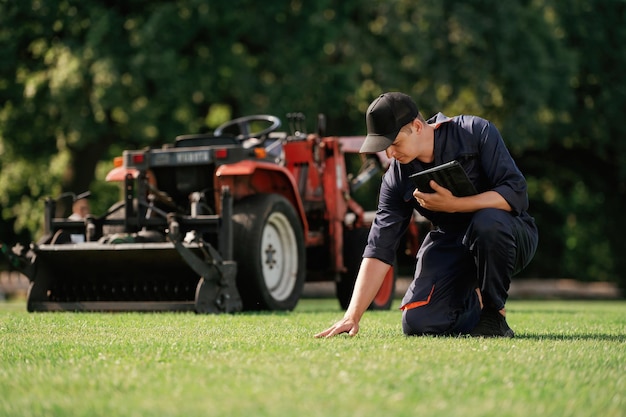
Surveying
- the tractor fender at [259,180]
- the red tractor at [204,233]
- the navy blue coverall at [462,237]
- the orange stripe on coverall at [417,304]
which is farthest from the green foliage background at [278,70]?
the orange stripe on coverall at [417,304]

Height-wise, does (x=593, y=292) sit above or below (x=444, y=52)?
below

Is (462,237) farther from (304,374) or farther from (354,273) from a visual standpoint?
(354,273)

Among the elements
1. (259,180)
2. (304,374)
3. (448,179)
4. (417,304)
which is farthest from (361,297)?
(259,180)

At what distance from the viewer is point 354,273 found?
35.1ft

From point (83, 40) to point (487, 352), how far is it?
1447 cm

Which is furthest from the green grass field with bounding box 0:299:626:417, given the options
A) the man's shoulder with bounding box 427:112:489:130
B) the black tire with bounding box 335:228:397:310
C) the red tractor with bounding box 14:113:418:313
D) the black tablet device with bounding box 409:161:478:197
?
the black tire with bounding box 335:228:397:310

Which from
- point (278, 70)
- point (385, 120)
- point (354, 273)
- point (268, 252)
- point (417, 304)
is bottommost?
point (354, 273)

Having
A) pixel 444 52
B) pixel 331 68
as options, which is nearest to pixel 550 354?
pixel 331 68

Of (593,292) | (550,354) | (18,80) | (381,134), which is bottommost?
(593,292)

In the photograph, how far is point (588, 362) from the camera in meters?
4.39

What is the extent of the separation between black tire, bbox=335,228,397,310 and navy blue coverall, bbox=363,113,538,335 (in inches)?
174

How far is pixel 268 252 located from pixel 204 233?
2.09 feet

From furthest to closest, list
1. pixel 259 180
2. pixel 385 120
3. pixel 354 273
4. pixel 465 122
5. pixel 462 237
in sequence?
pixel 354 273, pixel 259 180, pixel 462 237, pixel 465 122, pixel 385 120

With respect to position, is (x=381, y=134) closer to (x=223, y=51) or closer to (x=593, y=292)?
(x=223, y=51)
